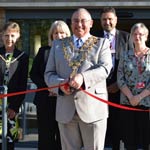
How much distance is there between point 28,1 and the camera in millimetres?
7391

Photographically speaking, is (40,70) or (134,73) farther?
(40,70)

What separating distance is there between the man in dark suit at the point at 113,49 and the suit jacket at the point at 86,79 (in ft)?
2.50

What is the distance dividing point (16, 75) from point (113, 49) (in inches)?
45.2

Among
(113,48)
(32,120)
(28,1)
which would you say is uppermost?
(28,1)

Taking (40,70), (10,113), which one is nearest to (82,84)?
(40,70)

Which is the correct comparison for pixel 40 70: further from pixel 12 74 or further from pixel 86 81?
pixel 86 81

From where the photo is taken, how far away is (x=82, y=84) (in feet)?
13.4

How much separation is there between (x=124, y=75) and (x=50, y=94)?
863 millimetres

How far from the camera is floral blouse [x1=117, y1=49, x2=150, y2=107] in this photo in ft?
15.6

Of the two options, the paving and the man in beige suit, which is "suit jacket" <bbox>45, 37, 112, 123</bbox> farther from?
the paving

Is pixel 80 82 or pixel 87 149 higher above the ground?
pixel 80 82

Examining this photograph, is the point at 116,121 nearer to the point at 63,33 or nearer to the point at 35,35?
the point at 63,33

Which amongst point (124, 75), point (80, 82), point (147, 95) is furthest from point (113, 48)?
point (80, 82)

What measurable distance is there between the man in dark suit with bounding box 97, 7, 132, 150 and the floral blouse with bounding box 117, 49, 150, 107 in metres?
0.17
